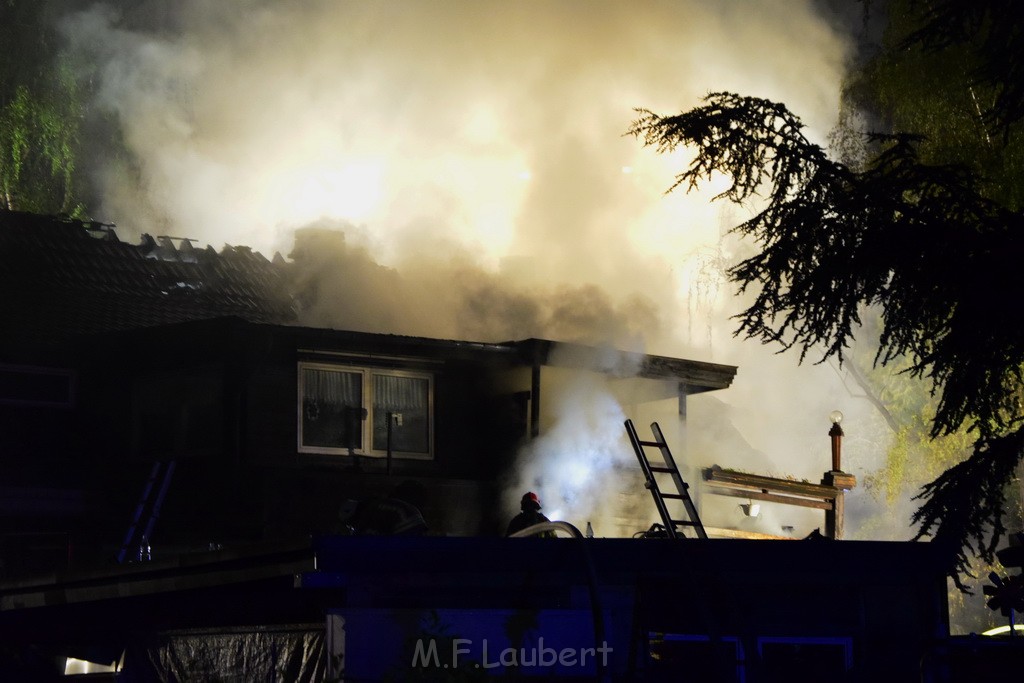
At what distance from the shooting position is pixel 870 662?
358 inches

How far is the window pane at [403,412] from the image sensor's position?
1912cm

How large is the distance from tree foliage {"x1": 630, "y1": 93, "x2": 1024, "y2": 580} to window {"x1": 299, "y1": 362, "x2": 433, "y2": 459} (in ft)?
25.7

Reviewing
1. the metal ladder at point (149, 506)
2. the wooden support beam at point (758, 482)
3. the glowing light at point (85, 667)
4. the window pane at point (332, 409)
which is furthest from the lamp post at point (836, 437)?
the glowing light at point (85, 667)

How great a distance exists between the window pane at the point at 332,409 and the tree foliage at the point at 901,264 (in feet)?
→ 25.7

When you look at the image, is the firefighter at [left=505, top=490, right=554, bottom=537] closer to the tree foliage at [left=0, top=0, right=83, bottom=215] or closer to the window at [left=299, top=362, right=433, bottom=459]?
the window at [left=299, top=362, right=433, bottom=459]

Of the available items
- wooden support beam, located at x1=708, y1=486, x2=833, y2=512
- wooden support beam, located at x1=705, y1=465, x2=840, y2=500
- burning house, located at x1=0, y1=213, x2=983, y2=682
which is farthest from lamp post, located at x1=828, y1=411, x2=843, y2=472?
burning house, located at x1=0, y1=213, x2=983, y2=682

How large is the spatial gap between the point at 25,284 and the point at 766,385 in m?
31.7

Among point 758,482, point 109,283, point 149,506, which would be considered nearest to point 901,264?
point 758,482

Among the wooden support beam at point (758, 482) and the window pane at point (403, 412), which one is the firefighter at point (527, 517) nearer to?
the window pane at point (403, 412)

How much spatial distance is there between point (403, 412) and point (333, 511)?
193 cm

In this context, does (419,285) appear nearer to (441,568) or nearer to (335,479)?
(335,479)

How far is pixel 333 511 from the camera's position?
18.1 meters

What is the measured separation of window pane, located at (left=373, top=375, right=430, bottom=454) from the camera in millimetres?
19125

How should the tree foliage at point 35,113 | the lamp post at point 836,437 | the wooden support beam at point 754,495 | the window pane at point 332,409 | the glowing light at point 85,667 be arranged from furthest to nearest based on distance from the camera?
1. the tree foliage at point 35,113
2. the lamp post at point 836,437
3. the wooden support beam at point 754,495
4. the window pane at point 332,409
5. the glowing light at point 85,667
